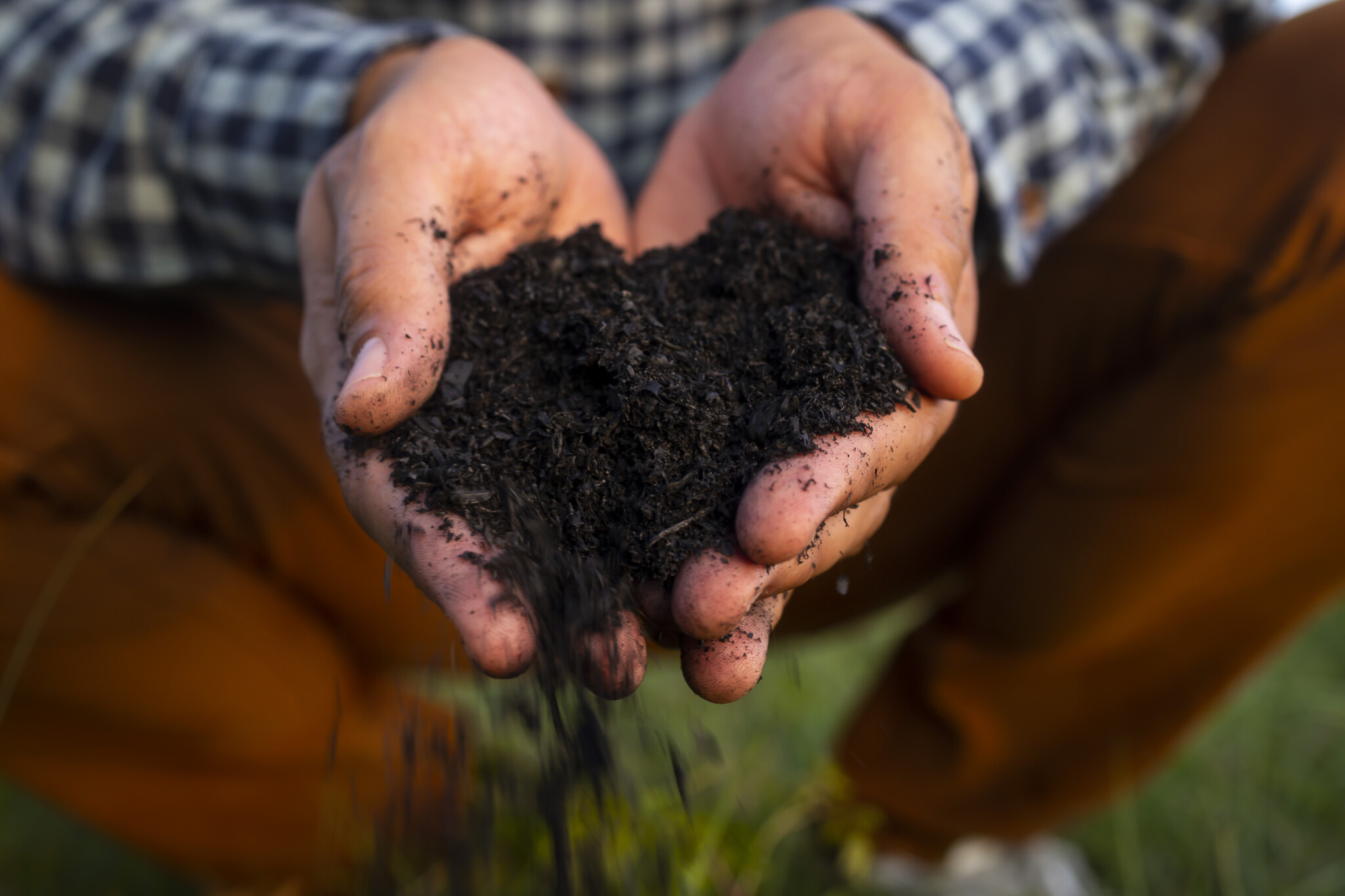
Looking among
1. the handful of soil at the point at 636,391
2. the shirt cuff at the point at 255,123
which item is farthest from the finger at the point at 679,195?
the shirt cuff at the point at 255,123

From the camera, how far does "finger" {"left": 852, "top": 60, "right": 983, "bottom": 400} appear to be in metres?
1.14

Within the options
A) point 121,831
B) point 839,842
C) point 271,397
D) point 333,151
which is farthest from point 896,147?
point 121,831

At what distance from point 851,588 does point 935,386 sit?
0.96m

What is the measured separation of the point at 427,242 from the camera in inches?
47.0

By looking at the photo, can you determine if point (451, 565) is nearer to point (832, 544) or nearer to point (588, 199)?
point (832, 544)

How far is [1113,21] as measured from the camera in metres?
1.76

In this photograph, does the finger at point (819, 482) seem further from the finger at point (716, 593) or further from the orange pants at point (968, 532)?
the orange pants at point (968, 532)

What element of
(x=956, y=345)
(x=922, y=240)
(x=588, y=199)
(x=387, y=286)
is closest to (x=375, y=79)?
(x=588, y=199)

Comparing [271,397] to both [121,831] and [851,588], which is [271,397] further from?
[851,588]

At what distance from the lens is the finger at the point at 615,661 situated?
96 centimetres

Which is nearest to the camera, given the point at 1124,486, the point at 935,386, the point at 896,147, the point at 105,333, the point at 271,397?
the point at 935,386

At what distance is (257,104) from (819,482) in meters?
1.43

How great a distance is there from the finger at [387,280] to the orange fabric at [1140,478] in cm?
113

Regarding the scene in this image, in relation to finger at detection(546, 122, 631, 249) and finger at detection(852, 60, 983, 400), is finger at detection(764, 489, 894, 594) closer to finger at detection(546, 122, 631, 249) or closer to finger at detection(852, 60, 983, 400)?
finger at detection(852, 60, 983, 400)
